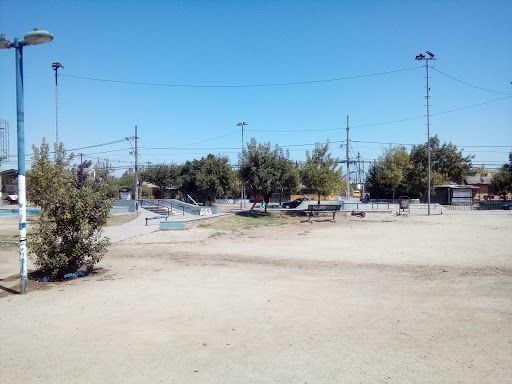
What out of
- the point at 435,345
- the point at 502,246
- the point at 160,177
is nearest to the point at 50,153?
the point at 435,345

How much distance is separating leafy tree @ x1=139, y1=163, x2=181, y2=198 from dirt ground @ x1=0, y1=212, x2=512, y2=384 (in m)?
48.9

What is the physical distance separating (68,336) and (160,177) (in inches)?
2188

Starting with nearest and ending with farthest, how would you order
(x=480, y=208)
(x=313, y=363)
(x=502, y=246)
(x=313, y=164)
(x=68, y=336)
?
(x=313, y=363), (x=68, y=336), (x=502, y=246), (x=313, y=164), (x=480, y=208)

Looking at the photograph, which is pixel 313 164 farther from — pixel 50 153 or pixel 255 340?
pixel 255 340

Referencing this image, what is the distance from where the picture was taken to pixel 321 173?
98.0ft

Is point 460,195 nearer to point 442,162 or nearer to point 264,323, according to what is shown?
point 442,162

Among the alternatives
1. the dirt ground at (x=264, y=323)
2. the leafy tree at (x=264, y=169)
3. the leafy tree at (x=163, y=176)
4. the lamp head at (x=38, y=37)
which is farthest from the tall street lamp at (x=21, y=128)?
the leafy tree at (x=163, y=176)

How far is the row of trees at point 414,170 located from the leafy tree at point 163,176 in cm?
3174

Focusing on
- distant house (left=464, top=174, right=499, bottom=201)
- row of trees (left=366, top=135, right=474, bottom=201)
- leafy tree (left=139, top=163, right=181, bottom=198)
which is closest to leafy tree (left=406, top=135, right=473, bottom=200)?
row of trees (left=366, top=135, right=474, bottom=201)

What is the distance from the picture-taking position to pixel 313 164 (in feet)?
100

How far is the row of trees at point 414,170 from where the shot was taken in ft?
164

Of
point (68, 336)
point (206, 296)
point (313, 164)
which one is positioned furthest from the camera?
point (313, 164)

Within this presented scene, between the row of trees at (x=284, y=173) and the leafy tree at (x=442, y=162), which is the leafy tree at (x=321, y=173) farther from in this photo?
the leafy tree at (x=442, y=162)

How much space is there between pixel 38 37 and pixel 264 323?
22.4 ft
